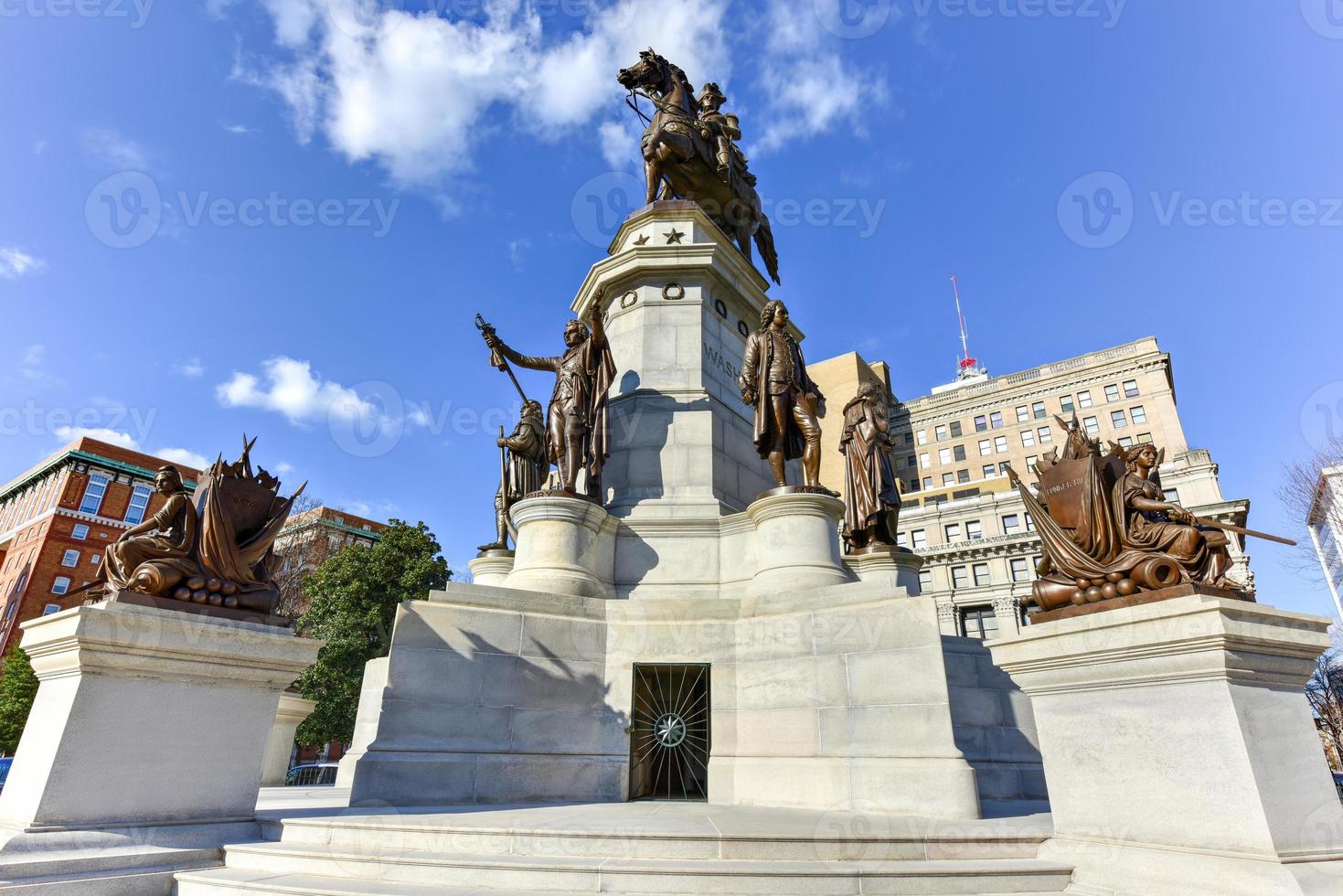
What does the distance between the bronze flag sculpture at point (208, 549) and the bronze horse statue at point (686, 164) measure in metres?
12.3

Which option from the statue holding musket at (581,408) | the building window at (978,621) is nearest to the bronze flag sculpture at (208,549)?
the statue holding musket at (581,408)

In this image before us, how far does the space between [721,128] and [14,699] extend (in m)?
48.9

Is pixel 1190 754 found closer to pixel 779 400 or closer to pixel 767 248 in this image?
pixel 779 400

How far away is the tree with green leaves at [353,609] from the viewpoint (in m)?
34.4

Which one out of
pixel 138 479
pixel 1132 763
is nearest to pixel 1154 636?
pixel 1132 763

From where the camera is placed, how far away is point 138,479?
58.6m

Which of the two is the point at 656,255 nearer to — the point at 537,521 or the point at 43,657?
the point at 537,521

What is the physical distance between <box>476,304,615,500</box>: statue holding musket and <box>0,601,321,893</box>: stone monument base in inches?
218

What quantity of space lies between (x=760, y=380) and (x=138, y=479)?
6698cm

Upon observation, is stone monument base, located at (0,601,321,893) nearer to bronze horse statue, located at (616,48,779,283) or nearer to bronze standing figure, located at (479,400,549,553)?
bronze standing figure, located at (479,400,549,553)

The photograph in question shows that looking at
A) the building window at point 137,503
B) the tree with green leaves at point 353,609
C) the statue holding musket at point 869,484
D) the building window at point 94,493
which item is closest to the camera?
the statue holding musket at point 869,484

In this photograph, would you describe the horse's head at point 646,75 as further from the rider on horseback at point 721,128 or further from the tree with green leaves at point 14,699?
the tree with green leaves at point 14,699

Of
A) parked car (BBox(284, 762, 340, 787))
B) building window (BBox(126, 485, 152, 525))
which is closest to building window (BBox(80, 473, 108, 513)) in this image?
building window (BBox(126, 485, 152, 525))

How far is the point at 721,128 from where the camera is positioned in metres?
17.9
